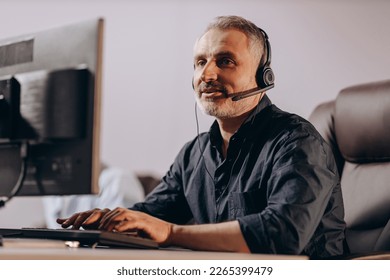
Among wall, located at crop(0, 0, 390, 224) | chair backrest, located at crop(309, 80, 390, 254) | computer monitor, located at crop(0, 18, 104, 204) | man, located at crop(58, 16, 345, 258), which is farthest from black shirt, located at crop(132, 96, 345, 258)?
wall, located at crop(0, 0, 390, 224)

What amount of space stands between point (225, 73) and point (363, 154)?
393mm

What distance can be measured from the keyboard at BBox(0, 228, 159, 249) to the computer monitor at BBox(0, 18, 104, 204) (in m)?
0.07

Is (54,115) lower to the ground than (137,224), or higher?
higher

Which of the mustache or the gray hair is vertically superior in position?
the gray hair

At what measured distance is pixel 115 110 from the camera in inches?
104

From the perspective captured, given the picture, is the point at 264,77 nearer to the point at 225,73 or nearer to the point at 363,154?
the point at 225,73

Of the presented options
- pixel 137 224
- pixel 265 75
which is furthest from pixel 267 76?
pixel 137 224

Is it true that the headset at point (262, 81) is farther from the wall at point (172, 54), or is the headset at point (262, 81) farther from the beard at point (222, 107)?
the wall at point (172, 54)

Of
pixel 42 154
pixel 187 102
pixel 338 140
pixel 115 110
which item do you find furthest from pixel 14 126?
pixel 115 110

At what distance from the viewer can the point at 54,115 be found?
0.92 metres

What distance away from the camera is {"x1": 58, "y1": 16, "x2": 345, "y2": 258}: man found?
3.28 ft

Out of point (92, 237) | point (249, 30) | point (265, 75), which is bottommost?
point (92, 237)

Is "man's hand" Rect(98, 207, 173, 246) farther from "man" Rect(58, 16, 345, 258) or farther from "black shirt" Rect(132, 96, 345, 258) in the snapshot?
"black shirt" Rect(132, 96, 345, 258)

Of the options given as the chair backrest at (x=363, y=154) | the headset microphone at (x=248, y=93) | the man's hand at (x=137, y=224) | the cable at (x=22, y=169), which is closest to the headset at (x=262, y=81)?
the headset microphone at (x=248, y=93)
